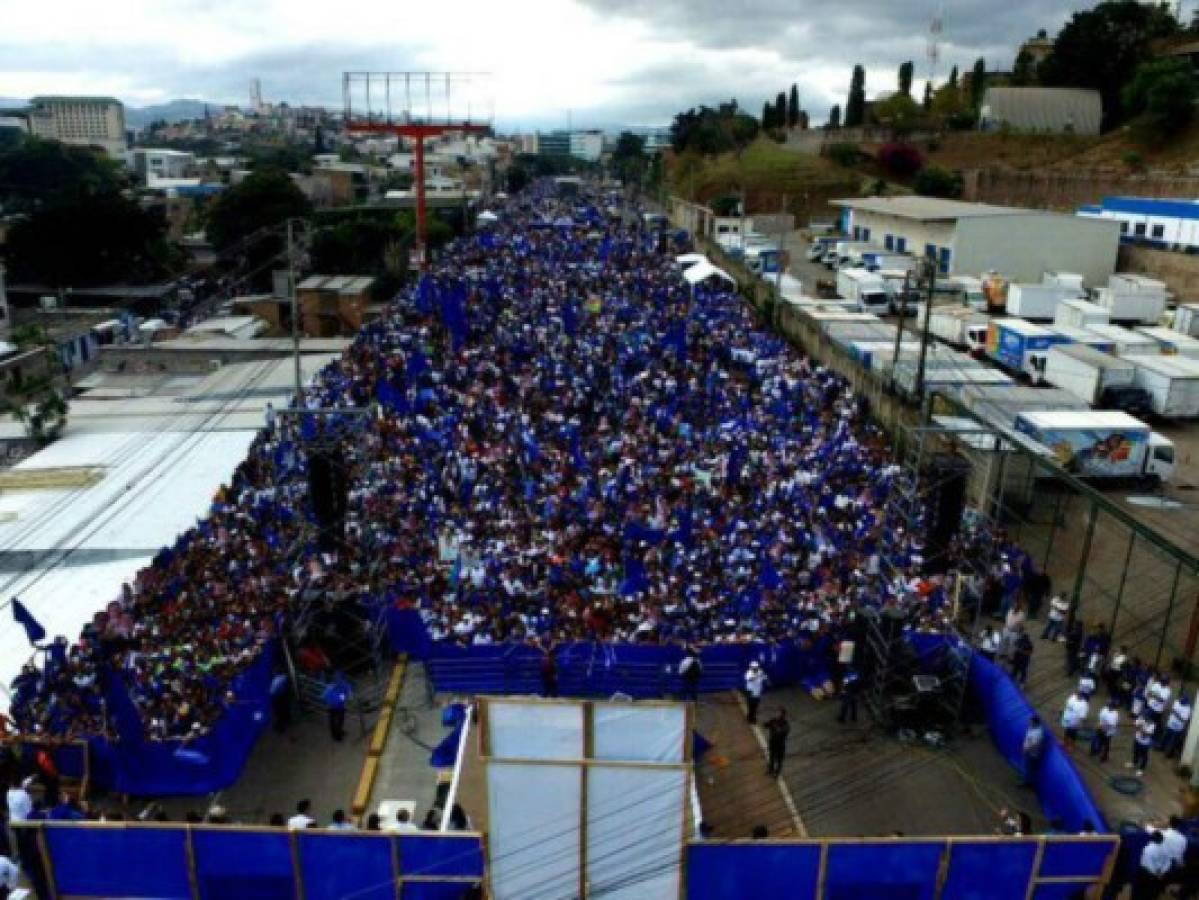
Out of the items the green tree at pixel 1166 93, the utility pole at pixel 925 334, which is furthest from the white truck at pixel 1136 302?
the green tree at pixel 1166 93

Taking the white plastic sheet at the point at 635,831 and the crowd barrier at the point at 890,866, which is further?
the crowd barrier at the point at 890,866

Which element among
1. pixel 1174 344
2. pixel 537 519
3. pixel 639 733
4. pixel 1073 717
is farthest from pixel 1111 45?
pixel 639 733

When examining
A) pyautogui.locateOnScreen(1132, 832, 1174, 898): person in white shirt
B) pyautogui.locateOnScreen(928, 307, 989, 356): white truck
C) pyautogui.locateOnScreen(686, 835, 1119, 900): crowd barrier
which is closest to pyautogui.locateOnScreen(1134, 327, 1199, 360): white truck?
pyautogui.locateOnScreen(928, 307, 989, 356): white truck

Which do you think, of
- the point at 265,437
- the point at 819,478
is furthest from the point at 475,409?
the point at 819,478

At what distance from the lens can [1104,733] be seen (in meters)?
11.4

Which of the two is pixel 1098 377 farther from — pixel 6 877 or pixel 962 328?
pixel 6 877

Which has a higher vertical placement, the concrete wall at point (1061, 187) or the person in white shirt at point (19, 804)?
the concrete wall at point (1061, 187)

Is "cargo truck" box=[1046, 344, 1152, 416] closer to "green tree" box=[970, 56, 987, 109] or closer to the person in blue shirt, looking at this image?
the person in blue shirt

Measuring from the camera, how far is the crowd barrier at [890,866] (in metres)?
8.26

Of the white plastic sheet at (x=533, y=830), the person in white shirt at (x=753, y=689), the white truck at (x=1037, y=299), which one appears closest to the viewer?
the white plastic sheet at (x=533, y=830)

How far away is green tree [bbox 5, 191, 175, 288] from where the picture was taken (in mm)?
48844

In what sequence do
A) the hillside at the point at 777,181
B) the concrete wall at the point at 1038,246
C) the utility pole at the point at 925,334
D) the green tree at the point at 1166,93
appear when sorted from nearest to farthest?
1. the utility pole at the point at 925,334
2. the concrete wall at the point at 1038,246
3. the green tree at the point at 1166,93
4. the hillside at the point at 777,181

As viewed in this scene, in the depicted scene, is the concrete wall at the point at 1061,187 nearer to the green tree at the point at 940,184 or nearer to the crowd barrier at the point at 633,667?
the green tree at the point at 940,184

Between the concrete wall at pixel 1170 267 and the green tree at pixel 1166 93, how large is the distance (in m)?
17.7
